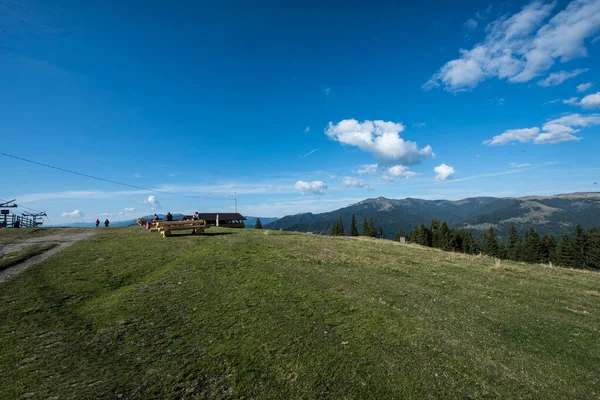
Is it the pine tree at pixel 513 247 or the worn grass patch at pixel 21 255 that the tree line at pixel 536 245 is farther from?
the worn grass patch at pixel 21 255

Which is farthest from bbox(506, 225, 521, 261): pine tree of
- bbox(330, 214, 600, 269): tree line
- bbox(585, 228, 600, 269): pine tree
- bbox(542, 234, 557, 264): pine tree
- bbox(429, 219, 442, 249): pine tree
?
bbox(429, 219, 442, 249): pine tree

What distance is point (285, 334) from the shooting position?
6.82 m

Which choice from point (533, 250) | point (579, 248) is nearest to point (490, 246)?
point (533, 250)

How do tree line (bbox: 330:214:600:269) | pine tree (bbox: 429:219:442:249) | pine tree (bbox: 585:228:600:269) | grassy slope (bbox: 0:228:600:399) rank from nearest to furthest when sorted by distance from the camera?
grassy slope (bbox: 0:228:600:399) < pine tree (bbox: 585:228:600:269) < tree line (bbox: 330:214:600:269) < pine tree (bbox: 429:219:442:249)

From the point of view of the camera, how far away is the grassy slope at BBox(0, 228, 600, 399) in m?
5.05

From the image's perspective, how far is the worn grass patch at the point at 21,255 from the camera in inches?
501

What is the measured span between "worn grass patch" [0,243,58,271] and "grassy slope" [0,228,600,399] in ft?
4.57

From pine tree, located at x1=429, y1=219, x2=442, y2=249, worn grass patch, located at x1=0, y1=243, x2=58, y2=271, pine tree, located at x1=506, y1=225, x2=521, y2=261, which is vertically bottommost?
pine tree, located at x1=506, y1=225, x2=521, y2=261

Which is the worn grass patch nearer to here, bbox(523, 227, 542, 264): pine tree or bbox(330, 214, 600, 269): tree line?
bbox(330, 214, 600, 269): tree line

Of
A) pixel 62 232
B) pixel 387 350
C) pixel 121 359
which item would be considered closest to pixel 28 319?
pixel 121 359

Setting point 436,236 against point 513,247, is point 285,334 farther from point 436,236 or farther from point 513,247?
point 513,247

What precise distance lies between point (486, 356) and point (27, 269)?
17.0 metres

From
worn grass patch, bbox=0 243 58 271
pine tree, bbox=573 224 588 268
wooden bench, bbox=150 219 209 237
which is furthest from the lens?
pine tree, bbox=573 224 588 268

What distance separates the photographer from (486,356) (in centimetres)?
624
